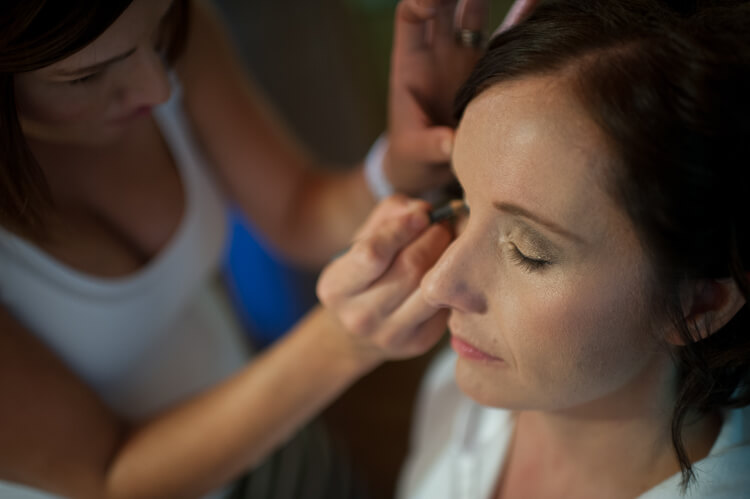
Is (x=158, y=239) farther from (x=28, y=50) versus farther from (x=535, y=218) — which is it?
(x=535, y=218)

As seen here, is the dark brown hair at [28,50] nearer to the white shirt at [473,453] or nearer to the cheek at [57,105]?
the cheek at [57,105]

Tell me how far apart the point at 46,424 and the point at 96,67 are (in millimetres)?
381

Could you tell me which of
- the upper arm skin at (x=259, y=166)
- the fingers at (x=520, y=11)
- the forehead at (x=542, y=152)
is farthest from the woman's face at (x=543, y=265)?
the upper arm skin at (x=259, y=166)

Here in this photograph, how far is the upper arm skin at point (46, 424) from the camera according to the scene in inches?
28.0

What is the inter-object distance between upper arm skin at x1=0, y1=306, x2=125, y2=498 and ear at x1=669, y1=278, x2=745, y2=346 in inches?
24.7

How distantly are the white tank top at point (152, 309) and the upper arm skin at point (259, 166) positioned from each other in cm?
4

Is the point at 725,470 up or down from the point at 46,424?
down

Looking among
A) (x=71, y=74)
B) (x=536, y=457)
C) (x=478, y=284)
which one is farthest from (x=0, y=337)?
(x=536, y=457)

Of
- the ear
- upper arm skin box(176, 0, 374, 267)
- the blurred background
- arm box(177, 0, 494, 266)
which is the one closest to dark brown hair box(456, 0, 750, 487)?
the ear

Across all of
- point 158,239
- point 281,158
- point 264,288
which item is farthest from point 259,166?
point 264,288

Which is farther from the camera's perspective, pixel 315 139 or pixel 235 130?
pixel 315 139

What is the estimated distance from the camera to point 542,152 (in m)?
0.54

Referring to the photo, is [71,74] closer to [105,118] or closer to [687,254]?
[105,118]

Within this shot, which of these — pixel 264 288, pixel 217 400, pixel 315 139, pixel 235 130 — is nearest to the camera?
pixel 217 400
